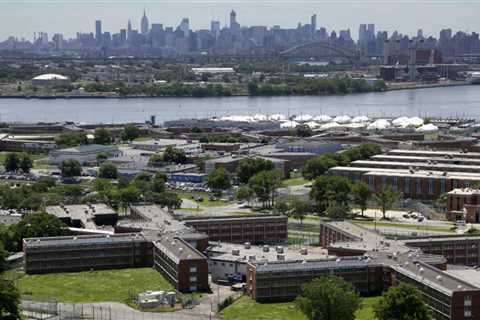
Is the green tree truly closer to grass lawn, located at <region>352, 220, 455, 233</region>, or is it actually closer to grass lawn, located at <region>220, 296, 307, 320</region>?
grass lawn, located at <region>352, 220, 455, 233</region>

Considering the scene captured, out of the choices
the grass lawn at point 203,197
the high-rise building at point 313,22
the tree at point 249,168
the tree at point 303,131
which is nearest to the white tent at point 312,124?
the tree at point 303,131

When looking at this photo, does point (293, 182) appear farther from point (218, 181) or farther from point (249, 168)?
point (218, 181)

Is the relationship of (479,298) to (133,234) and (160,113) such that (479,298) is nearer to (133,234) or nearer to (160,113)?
(133,234)

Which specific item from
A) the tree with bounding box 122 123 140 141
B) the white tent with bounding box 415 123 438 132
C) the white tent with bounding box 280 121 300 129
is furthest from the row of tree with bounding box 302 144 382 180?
the tree with bounding box 122 123 140 141

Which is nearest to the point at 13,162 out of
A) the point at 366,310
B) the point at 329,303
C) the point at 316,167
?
the point at 316,167

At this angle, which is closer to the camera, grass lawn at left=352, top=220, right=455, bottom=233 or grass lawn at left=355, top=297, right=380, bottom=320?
A: grass lawn at left=355, top=297, right=380, bottom=320
